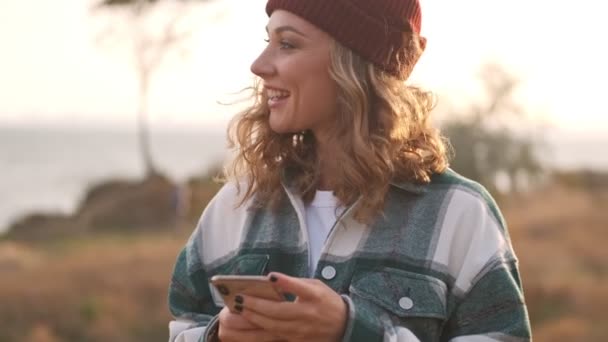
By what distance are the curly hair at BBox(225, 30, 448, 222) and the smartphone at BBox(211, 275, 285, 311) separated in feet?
1.40

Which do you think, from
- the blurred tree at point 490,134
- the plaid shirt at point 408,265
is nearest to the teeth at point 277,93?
the plaid shirt at point 408,265

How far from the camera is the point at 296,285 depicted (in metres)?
2.88

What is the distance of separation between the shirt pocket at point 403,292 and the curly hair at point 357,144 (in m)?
0.15

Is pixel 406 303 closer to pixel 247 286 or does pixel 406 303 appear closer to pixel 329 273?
pixel 329 273

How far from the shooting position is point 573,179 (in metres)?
31.6

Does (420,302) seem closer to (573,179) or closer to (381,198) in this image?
(381,198)

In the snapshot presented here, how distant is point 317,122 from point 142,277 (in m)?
14.2

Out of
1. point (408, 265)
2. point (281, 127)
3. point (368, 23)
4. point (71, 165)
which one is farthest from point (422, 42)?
point (71, 165)

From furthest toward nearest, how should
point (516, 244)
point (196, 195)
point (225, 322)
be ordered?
1. point (196, 195)
2. point (516, 244)
3. point (225, 322)

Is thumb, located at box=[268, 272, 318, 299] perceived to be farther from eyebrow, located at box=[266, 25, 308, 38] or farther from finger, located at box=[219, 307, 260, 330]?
eyebrow, located at box=[266, 25, 308, 38]

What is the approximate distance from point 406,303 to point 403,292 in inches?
1.3

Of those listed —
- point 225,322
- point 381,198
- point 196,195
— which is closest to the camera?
point 225,322

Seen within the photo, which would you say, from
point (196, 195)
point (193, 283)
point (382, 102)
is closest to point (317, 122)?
point (382, 102)

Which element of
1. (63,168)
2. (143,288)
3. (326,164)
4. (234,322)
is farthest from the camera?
(63,168)
